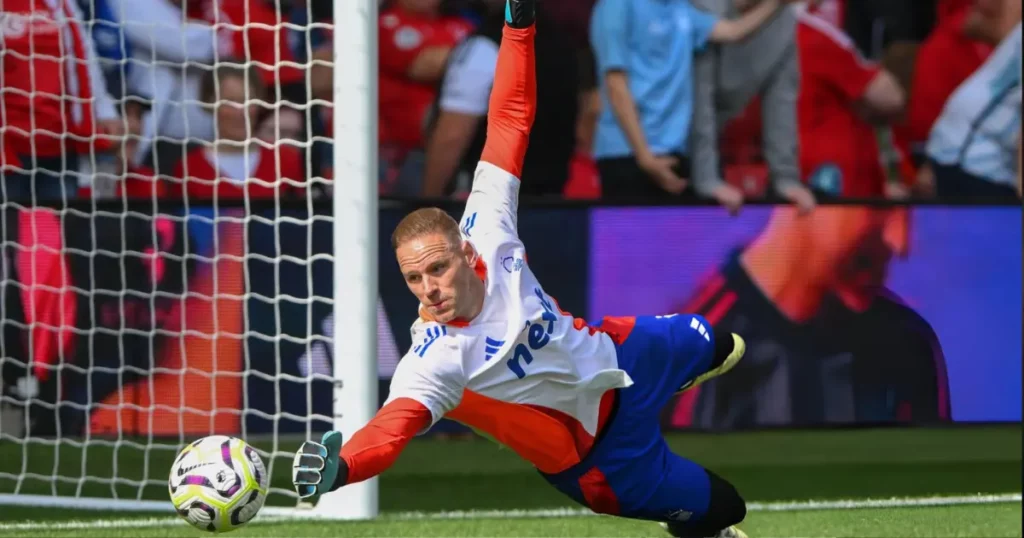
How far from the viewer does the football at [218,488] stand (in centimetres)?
386

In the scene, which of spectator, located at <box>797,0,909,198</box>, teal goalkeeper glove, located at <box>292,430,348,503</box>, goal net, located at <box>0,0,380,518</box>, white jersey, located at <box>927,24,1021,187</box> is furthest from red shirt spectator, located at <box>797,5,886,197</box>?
teal goalkeeper glove, located at <box>292,430,348,503</box>

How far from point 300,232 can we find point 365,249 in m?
1.27

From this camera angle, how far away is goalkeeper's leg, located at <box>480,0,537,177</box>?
4.80m

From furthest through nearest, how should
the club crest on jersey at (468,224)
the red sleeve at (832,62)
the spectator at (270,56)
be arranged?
the red sleeve at (832,62) → the spectator at (270,56) → the club crest on jersey at (468,224)

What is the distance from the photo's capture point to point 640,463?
15.2 feet

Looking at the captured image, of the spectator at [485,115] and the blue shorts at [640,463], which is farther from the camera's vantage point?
the spectator at [485,115]

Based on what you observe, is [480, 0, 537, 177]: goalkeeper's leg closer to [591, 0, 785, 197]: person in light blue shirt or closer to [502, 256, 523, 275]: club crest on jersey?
[502, 256, 523, 275]: club crest on jersey

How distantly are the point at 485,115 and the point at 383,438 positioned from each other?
12.6 ft

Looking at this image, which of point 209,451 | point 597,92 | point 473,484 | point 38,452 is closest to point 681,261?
point 597,92

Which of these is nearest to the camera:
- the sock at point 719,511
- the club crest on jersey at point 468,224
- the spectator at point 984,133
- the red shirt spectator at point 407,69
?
the club crest on jersey at point 468,224

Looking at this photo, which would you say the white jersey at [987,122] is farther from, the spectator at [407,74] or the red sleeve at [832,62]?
the spectator at [407,74]

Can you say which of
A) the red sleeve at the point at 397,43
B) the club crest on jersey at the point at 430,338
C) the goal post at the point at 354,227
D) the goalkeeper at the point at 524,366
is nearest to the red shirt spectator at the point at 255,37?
the red sleeve at the point at 397,43

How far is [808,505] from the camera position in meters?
6.08

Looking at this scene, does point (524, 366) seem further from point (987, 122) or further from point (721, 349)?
point (987, 122)
